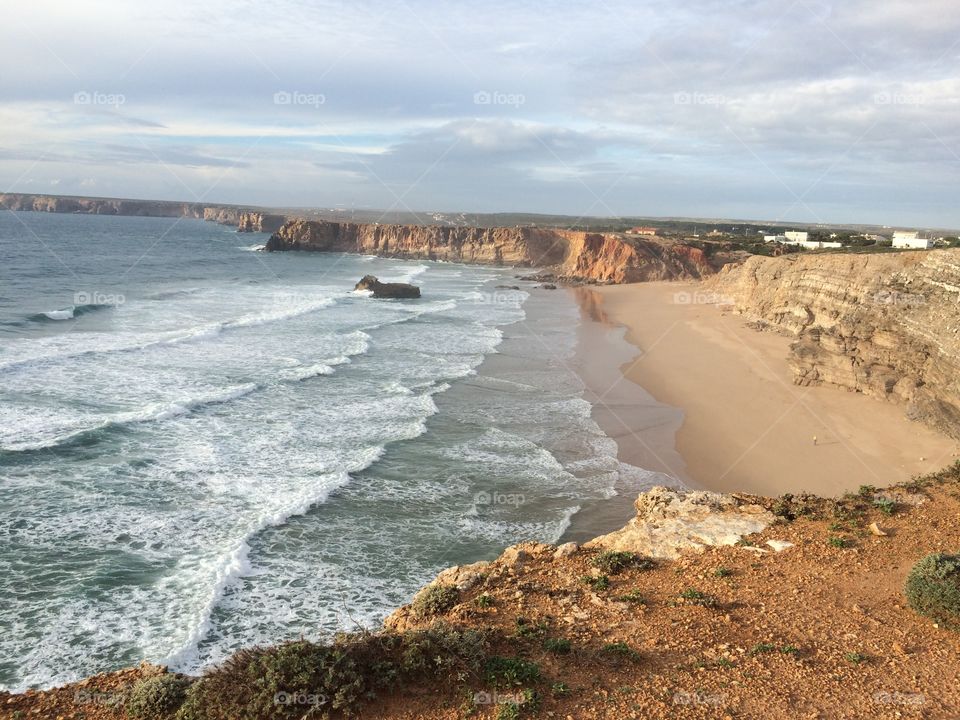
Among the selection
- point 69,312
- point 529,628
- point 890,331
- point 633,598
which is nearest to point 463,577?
point 529,628

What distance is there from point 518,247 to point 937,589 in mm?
89526

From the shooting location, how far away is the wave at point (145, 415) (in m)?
17.1

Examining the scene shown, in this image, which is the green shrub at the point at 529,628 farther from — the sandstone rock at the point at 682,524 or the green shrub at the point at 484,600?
the sandstone rock at the point at 682,524

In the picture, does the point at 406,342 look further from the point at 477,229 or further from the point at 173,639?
the point at 477,229

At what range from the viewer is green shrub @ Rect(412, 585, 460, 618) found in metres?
8.69

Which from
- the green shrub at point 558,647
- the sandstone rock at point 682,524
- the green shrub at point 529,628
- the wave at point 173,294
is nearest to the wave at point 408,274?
the wave at point 173,294

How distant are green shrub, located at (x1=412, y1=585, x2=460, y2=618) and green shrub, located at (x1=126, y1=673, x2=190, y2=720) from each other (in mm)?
2994

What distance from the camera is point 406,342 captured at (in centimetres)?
3456

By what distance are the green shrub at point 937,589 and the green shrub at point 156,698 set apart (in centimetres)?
872

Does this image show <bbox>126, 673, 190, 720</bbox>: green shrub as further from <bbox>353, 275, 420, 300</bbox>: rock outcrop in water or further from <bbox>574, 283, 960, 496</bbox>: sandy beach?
<bbox>353, 275, 420, 300</bbox>: rock outcrop in water

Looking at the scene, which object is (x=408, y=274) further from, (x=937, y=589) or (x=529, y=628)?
(x=937, y=589)

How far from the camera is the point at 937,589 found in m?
8.04

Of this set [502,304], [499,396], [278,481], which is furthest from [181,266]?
[278,481]

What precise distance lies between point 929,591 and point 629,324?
120ft
